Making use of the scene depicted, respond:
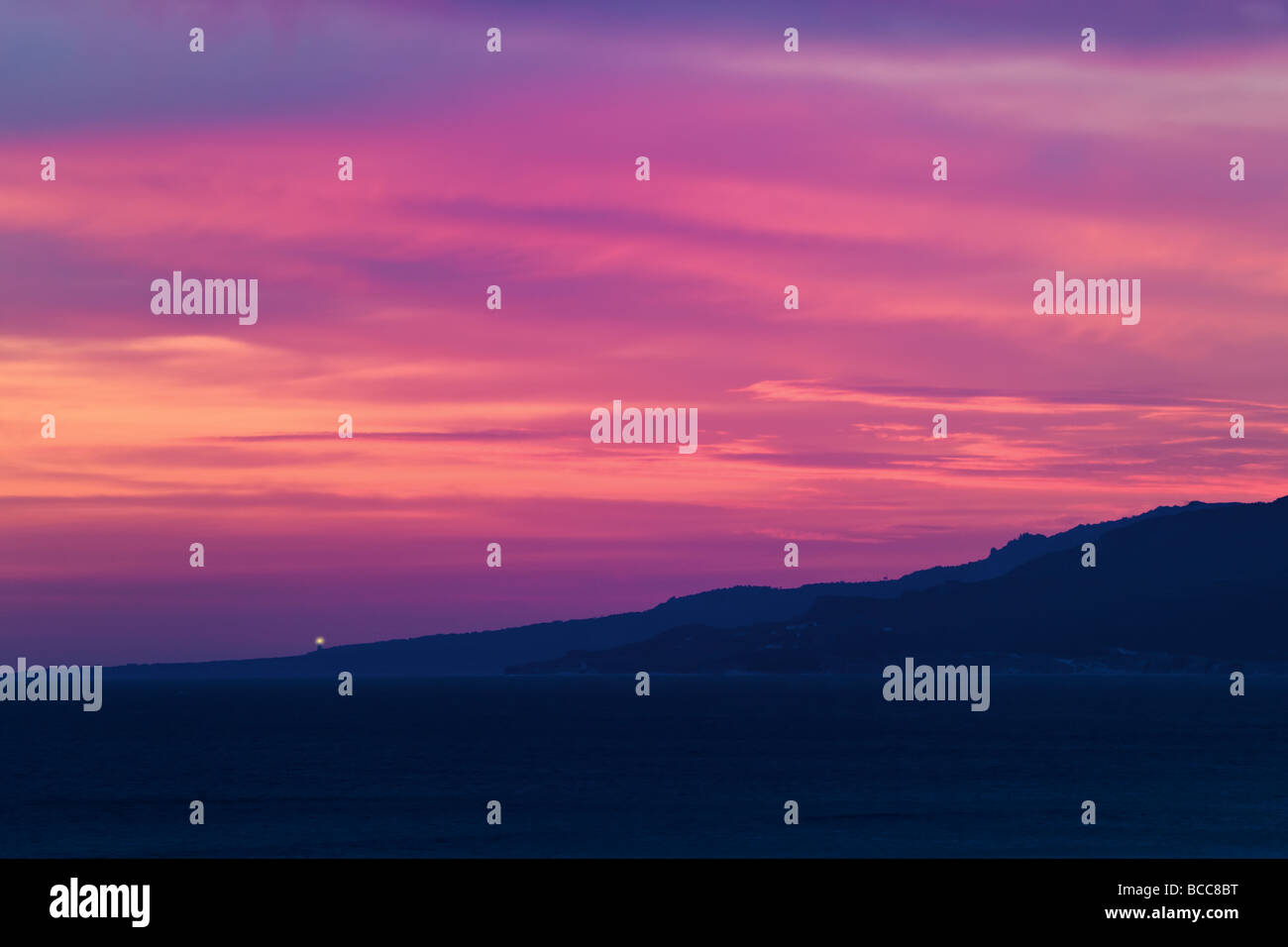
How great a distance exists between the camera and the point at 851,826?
86.4 m
